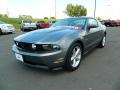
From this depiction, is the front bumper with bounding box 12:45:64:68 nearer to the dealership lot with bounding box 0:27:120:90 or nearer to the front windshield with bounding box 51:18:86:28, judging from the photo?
the dealership lot with bounding box 0:27:120:90

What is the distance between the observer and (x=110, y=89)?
362 cm

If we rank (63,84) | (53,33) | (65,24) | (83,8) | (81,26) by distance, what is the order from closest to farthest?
(63,84), (53,33), (81,26), (65,24), (83,8)

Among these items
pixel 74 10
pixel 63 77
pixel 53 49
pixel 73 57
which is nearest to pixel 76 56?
pixel 73 57

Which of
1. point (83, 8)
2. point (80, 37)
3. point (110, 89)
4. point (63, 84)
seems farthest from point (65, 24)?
point (83, 8)

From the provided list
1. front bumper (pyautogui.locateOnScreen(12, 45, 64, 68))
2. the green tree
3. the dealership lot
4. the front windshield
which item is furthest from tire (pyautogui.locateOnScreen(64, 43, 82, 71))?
the green tree

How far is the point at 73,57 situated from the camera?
468 cm

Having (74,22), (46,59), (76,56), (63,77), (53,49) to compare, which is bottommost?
(63,77)

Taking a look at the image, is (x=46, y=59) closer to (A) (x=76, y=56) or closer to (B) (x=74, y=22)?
(A) (x=76, y=56)

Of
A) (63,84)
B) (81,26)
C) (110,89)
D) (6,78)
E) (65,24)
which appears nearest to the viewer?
(110,89)

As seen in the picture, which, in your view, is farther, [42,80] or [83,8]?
[83,8]

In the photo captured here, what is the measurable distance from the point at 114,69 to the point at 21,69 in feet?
8.08

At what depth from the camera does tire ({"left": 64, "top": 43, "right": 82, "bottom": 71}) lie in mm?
4374

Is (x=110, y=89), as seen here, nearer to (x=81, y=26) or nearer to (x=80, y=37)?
(x=80, y=37)

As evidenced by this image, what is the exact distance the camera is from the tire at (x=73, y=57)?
4374 mm
